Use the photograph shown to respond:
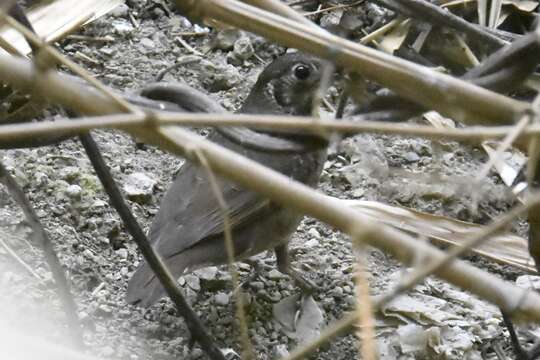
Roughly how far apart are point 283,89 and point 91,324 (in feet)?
3.89

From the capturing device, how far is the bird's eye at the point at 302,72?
3369 mm

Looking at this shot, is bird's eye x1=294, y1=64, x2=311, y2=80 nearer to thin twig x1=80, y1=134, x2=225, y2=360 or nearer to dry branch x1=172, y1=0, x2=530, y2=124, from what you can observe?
thin twig x1=80, y1=134, x2=225, y2=360

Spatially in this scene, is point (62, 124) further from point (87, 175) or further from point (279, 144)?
point (87, 175)

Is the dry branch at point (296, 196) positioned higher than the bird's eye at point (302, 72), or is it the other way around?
the dry branch at point (296, 196)

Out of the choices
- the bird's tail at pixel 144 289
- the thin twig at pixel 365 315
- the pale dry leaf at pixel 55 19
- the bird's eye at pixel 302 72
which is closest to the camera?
the thin twig at pixel 365 315

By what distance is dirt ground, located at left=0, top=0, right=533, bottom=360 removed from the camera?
2.79 meters

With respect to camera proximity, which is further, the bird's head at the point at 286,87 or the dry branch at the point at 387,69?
the bird's head at the point at 286,87

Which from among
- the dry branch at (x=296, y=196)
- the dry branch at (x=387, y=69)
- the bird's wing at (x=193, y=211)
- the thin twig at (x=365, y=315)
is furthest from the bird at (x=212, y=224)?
the thin twig at (x=365, y=315)

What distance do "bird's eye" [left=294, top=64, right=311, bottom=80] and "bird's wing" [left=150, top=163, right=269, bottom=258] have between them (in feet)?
1.70

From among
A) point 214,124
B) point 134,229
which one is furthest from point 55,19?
point 214,124

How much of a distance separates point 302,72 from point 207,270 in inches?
28.9

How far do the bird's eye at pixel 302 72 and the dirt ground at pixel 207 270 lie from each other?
0.27m

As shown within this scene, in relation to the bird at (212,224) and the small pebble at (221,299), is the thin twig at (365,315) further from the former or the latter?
the small pebble at (221,299)

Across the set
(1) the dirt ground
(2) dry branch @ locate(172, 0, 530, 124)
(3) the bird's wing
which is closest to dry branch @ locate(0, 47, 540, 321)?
(2) dry branch @ locate(172, 0, 530, 124)
